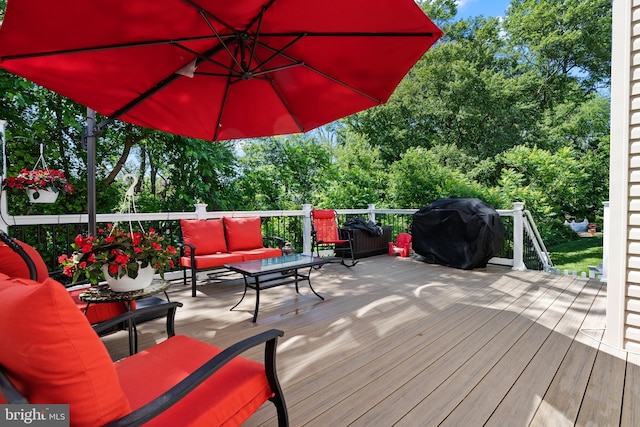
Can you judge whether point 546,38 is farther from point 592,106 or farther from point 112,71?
point 112,71

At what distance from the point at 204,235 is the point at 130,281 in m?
2.11

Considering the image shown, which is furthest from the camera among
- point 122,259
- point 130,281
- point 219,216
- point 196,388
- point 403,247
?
point 403,247

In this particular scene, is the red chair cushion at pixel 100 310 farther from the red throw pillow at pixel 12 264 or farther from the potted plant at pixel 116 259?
the red throw pillow at pixel 12 264

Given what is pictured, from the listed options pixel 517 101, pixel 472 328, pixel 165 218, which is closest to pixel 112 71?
pixel 165 218

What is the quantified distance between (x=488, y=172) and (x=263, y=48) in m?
12.8

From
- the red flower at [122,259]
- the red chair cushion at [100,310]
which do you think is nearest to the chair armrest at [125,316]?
the red flower at [122,259]

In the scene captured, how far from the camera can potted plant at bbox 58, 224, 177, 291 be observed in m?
2.25

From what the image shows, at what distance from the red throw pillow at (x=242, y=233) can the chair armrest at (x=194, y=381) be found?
339cm

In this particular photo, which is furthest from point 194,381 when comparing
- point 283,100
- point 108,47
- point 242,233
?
→ point 242,233

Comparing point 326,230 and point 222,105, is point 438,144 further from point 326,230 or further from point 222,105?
point 222,105

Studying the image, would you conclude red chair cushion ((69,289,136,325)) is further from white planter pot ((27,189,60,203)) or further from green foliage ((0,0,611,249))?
green foliage ((0,0,611,249))

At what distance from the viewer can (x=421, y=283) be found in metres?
4.52

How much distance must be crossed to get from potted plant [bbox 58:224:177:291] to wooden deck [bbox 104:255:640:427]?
66cm

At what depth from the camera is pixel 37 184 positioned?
10.7 ft
